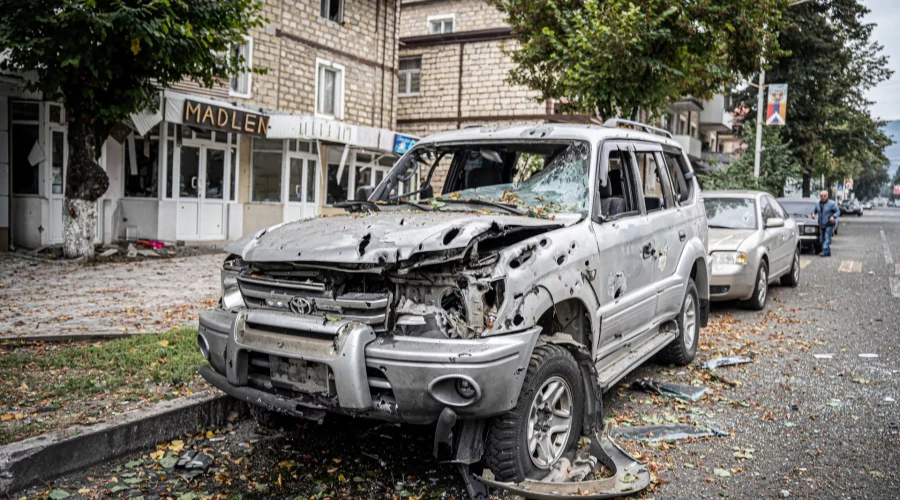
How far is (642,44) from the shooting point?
490 inches

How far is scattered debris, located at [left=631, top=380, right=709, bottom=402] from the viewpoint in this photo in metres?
5.71

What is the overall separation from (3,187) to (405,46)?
1609 cm

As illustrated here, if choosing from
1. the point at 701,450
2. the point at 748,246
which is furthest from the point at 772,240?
the point at 701,450

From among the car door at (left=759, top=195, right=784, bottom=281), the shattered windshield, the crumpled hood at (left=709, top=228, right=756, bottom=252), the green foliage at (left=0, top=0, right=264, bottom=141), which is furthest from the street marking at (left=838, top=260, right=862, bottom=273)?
the green foliage at (left=0, top=0, right=264, bottom=141)

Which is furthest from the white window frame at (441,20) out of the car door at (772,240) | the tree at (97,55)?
the car door at (772,240)

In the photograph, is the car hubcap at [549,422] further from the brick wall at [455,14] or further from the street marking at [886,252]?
the brick wall at [455,14]

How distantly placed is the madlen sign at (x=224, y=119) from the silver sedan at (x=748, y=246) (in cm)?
1105

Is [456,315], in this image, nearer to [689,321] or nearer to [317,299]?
[317,299]

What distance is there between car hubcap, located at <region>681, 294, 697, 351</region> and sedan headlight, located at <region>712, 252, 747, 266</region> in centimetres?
299

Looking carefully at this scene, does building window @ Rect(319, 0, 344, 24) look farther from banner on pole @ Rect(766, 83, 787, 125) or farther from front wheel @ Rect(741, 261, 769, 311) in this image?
front wheel @ Rect(741, 261, 769, 311)

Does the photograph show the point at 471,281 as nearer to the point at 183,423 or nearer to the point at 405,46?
the point at 183,423

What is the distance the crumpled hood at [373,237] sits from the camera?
3.59 m

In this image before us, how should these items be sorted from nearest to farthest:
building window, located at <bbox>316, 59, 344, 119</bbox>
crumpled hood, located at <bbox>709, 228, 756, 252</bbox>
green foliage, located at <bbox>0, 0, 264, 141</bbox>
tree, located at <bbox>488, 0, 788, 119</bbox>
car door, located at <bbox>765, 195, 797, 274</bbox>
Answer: crumpled hood, located at <bbox>709, 228, 756, 252</bbox> < green foliage, located at <bbox>0, 0, 264, 141</bbox> < car door, located at <bbox>765, 195, 797, 274</bbox> < tree, located at <bbox>488, 0, 788, 119</bbox> < building window, located at <bbox>316, 59, 344, 119</bbox>

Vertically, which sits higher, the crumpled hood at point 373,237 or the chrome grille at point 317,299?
the crumpled hood at point 373,237
